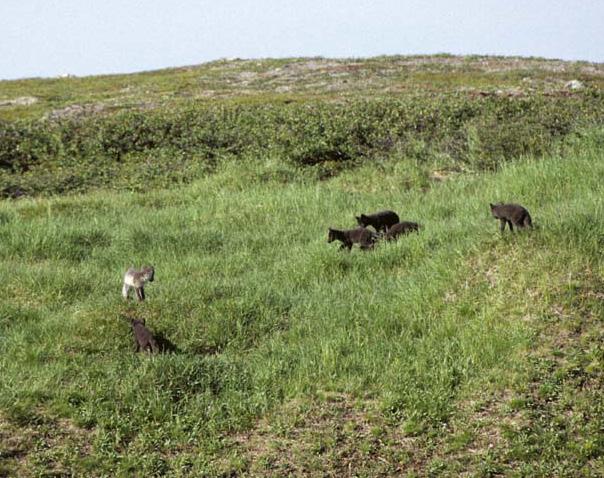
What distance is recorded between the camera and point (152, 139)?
25.7 m

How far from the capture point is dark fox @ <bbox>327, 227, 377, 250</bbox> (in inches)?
473

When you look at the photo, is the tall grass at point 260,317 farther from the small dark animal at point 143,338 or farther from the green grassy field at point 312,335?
the small dark animal at point 143,338

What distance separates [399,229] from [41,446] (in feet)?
22.6

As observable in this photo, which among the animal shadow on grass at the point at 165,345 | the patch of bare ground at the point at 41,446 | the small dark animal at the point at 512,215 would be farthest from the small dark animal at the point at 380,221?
the patch of bare ground at the point at 41,446

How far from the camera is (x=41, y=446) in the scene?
7.14m

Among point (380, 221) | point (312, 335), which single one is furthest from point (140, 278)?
point (380, 221)

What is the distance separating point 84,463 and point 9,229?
27.4 feet

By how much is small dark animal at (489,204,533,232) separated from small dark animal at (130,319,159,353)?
4.74 metres

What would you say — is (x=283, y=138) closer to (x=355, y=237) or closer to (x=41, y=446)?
(x=355, y=237)

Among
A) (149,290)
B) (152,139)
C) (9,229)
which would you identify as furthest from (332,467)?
(152,139)

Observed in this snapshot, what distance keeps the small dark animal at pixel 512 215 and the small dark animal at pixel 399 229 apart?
218 centimetres

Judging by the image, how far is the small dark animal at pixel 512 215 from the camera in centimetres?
1014

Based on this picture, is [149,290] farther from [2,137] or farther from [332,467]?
[2,137]

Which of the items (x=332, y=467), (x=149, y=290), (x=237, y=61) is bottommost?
(x=332, y=467)
